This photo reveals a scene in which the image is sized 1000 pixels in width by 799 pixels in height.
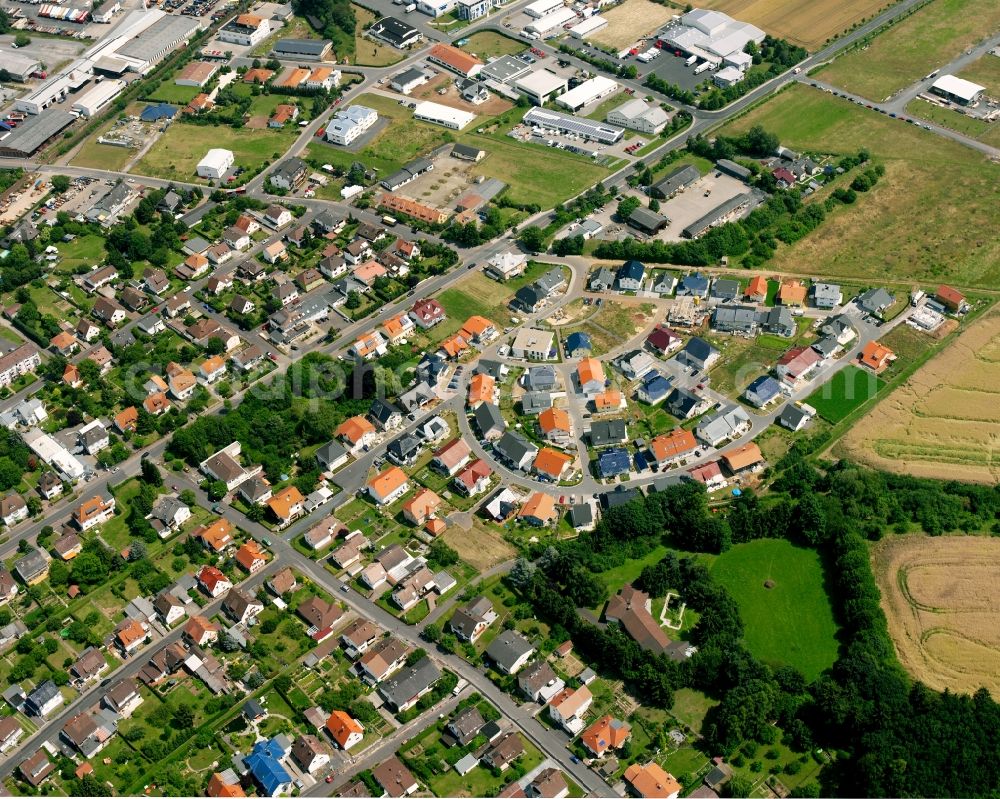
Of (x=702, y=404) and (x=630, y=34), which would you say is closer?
(x=702, y=404)

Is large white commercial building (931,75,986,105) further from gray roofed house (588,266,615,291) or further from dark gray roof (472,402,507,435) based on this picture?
dark gray roof (472,402,507,435)

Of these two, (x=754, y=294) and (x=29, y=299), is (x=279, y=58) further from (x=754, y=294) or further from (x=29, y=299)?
(x=754, y=294)

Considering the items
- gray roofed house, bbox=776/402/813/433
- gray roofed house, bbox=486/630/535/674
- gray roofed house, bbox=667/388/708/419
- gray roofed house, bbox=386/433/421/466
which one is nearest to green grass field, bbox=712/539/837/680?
gray roofed house, bbox=776/402/813/433

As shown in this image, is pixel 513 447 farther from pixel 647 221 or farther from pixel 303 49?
pixel 303 49

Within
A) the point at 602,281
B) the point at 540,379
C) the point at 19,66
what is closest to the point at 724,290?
the point at 602,281

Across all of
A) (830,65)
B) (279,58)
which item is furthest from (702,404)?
(279,58)

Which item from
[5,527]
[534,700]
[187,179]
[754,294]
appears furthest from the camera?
[187,179]

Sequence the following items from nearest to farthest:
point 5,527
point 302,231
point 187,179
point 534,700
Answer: point 534,700
point 5,527
point 302,231
point 187,179
